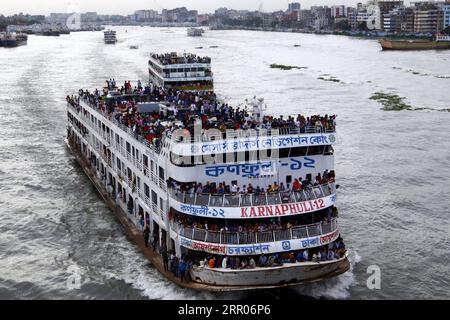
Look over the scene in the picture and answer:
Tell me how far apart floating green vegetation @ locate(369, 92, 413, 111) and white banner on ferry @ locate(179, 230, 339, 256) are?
161 ft

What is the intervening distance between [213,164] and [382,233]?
485 inches

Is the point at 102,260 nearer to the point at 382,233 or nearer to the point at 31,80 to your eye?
the point at 382,233

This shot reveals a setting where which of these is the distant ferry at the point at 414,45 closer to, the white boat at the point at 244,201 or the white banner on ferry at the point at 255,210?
the white boat at the point at 244,201

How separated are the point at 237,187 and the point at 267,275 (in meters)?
3.35

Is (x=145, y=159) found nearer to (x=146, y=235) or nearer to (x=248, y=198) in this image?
(x=146, y=235)

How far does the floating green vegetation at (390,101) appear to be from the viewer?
227 feet

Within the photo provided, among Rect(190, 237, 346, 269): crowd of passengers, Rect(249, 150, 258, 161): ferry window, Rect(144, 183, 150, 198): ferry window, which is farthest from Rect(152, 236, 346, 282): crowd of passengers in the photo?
Rect(144, 183, 150, 198): ferry window

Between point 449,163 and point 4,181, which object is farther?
point 449,163

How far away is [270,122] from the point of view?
25.7 m

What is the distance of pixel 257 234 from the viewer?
71.9 ft

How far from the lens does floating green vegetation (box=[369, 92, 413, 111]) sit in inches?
2727

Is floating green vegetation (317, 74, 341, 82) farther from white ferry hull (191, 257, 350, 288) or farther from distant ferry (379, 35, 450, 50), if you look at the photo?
white ferry hull (191, 257, 350, 288)

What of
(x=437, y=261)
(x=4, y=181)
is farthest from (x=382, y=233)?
(x=4, y=181)

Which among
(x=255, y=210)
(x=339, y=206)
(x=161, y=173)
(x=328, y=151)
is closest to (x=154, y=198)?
(x=161, y=173)
